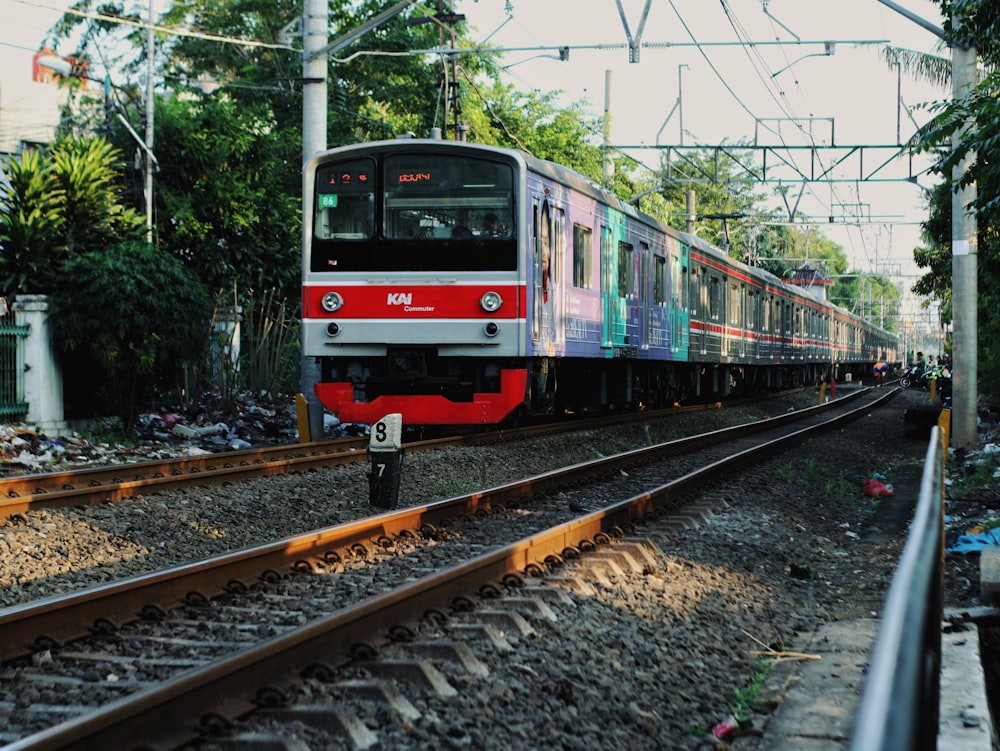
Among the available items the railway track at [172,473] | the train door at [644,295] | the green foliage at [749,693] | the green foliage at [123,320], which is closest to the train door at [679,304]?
the train door at [644,295]

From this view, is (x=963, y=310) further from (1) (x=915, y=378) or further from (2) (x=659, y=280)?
(1) (x=915, y=378)

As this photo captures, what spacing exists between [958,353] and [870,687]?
15.4 metres

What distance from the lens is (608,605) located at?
573cm

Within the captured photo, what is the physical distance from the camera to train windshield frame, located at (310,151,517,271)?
12703 millimetres

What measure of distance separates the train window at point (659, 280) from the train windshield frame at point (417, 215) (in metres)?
6.46

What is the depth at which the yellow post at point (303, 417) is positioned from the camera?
14.4m

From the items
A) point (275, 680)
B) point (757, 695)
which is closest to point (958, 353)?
point (757, 695)

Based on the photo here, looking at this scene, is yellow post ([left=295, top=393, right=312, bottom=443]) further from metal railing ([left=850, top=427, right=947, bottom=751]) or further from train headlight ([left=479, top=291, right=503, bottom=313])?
metal railing ([left=850, top=427, right=947, bottom=751])

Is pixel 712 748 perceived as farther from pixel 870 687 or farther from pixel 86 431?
pixel 86 431

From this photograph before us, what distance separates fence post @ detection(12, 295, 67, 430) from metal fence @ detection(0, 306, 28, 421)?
57 millimetres

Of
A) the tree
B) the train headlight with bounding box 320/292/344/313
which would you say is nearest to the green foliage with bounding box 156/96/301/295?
the tree

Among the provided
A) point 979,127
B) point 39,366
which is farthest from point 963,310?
point 39,366

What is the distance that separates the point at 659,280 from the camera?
1916 centimetres

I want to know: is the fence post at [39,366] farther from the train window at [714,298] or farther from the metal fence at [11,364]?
the train window at [714,298]
